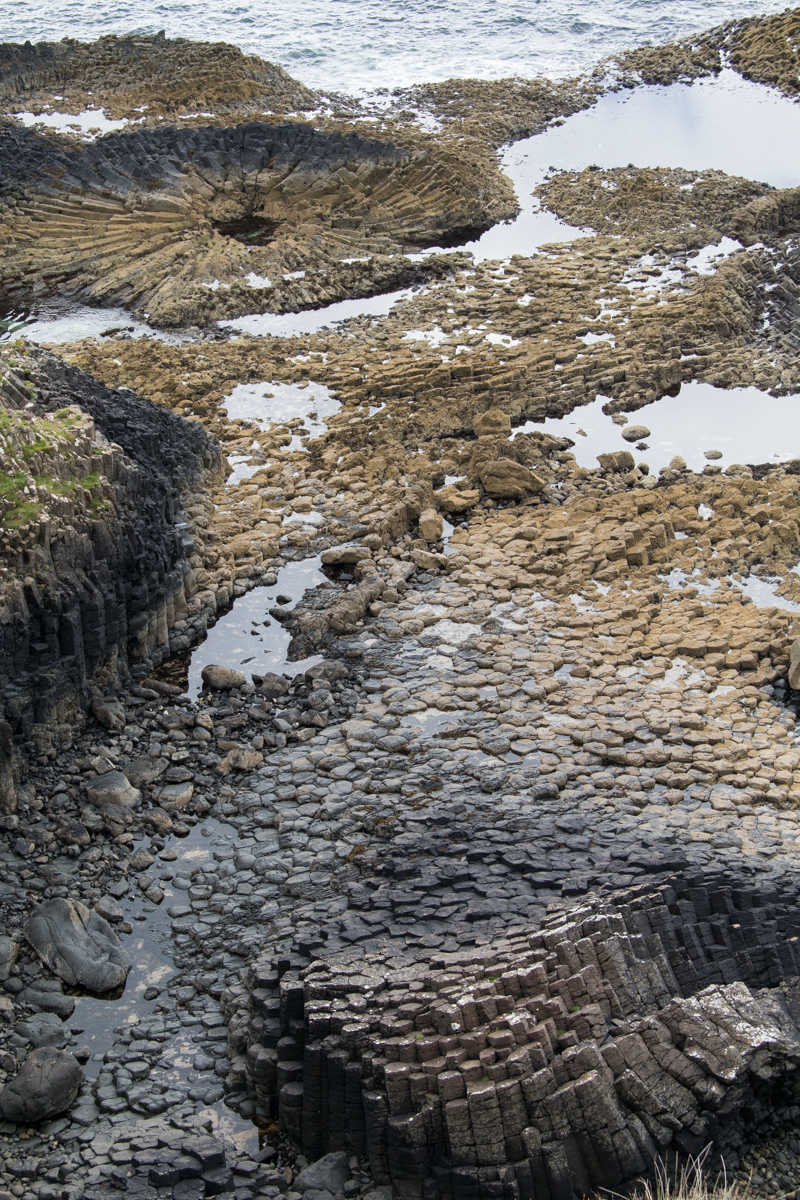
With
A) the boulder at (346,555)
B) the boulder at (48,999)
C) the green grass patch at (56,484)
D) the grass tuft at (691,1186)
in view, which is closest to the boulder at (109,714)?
the green grass patch at (56,484)

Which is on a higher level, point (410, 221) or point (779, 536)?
point (410, 221)

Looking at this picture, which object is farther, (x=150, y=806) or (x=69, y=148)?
(x=69, y=148)

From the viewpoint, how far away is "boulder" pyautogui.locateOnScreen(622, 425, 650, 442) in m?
11.8

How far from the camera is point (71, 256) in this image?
1675 centimetres

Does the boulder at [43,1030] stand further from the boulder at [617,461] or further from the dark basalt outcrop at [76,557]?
the boulder at [617,461]

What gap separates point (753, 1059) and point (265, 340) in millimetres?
11577

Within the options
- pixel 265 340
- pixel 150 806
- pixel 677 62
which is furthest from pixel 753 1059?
pixel 677 62

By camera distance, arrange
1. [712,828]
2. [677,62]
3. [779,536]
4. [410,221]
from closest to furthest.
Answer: [712,828]
[779,536]
[410,221]
[677,62]

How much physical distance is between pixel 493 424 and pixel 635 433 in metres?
1.74

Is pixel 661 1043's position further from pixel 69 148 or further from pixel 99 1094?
pixel 69 148

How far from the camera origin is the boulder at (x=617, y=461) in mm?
10984

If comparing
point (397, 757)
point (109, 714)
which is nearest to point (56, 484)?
point (109, 714)

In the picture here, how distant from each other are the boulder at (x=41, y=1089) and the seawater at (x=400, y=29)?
23.6 metres

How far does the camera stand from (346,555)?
9414 mm
